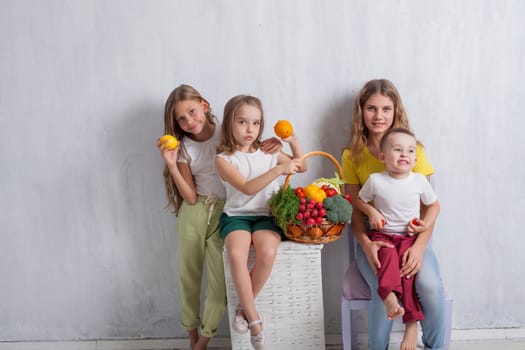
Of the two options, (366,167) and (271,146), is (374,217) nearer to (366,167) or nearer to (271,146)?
(366,167)

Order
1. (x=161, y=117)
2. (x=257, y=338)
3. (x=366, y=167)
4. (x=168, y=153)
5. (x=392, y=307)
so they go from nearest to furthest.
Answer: (x=392, y=307), (x=257, y=338), (x=168, y=153), (x=366, y=167), (x=161, y=117)

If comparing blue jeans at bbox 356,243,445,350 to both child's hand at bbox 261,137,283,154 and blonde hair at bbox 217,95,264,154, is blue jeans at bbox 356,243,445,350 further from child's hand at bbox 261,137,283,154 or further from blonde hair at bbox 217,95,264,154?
blonde hair at bbox 217,95,264,154

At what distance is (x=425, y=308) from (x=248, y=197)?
2.52 feet

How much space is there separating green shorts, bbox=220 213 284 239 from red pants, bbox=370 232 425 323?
1.30ft

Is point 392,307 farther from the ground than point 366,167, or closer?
closer

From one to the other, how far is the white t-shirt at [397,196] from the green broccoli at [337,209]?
6.9 inches

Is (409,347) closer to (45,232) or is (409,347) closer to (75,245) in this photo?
(75,245)

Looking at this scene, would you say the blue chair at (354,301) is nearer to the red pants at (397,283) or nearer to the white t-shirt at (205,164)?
the red pants at (397,283)

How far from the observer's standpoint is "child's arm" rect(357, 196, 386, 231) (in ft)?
6.00

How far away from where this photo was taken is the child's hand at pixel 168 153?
1874 millimetres

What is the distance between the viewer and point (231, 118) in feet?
6.09

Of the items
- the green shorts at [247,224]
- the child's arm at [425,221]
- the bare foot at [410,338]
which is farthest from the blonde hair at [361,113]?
the bare foot at [410,338]

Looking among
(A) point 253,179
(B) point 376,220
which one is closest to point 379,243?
(B) point 376,220

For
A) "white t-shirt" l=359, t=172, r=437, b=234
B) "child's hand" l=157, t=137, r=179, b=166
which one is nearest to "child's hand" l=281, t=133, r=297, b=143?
"white t-shirt" l=359, t=172, r=437, b=234
